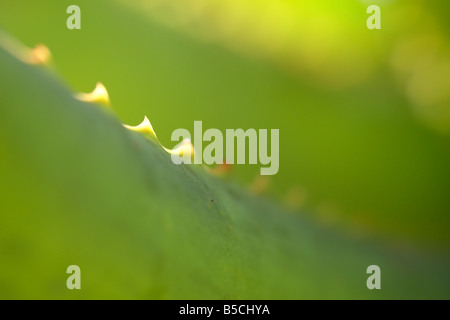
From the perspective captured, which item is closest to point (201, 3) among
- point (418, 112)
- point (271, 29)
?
point (271, 29)

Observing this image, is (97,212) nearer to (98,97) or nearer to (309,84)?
(98,97)

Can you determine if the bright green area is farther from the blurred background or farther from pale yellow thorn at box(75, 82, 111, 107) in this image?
the blurred background


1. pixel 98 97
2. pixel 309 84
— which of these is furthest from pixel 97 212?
pixel 309 84

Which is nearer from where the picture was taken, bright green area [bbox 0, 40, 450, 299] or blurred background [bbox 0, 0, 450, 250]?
bright green area [bbox 0, 40, 450, 299]

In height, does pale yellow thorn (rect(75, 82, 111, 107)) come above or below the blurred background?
below

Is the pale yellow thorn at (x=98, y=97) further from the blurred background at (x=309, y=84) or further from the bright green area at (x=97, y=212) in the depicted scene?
the blurred background at (x=309, y=84)

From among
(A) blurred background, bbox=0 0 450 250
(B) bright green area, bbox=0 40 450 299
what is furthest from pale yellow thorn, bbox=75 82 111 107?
(A) blurred background, bbox=0 0 450 250

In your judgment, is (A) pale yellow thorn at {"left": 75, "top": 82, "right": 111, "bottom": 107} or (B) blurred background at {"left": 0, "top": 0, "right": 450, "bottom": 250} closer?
(A) pale yellow thorn at {"left": 75, "top": 82, "right": 111, "bottom": 107}

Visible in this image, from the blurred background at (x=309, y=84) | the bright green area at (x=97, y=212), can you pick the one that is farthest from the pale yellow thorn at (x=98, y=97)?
the blurred background at (x=309, y=84)

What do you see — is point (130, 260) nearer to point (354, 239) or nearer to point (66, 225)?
point (66, 225)

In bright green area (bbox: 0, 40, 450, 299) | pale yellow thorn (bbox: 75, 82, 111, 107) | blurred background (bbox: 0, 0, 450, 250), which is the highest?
blurred background (bbox: 0, 0, 450, 250)
